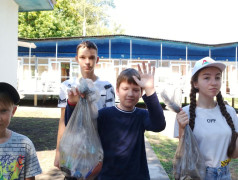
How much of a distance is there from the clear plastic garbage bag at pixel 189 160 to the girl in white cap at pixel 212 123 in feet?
0.26

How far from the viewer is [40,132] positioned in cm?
752

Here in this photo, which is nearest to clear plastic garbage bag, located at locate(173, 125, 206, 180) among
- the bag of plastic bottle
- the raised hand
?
the bag of plastic bottle

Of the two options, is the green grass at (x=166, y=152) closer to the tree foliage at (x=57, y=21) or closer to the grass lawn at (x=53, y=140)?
the grass lawn at (x=53, y=140)

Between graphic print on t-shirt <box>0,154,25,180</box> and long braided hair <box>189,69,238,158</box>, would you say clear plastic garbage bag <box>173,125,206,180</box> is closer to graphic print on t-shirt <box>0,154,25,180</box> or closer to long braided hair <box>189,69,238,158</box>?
long braided hair <box>189,69,238,158</box>

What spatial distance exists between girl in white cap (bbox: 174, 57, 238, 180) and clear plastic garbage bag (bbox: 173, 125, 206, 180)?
0.26ft

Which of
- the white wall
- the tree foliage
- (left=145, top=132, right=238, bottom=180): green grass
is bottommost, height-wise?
(left=145, top=132, right=238, bottom=180): green grass

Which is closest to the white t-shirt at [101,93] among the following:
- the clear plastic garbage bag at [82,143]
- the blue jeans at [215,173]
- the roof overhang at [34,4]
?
the clear plastic garbage bag at [82,143]

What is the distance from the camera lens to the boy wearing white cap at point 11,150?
1615mm

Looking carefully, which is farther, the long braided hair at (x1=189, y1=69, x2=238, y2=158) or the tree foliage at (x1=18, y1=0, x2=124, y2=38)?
the tree foliage at (x1=18, y1=0, x2=124, y2=38)

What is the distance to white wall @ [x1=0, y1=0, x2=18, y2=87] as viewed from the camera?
6633 millimetres

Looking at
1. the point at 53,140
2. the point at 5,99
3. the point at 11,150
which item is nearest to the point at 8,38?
the point at 53,140

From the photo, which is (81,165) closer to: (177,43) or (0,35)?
(0,35)

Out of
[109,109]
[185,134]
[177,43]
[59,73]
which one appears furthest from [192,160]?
[59,73]

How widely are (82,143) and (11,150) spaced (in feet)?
1.65
